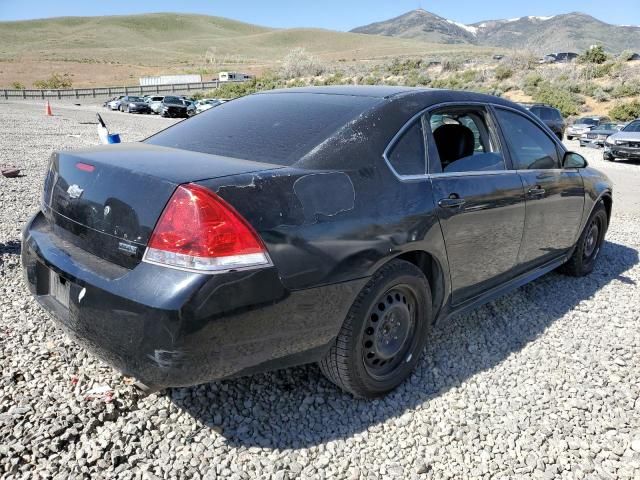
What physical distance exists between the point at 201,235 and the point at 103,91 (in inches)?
2369

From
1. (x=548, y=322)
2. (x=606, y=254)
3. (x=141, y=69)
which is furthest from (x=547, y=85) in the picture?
(x=141, y=69)

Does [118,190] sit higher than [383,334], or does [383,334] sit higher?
[118,190]

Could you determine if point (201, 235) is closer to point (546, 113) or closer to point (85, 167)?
point (85, 167)

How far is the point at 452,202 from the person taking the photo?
3068mm

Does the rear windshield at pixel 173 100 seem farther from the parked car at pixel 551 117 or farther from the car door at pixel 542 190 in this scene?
the car door at pixel 542 190

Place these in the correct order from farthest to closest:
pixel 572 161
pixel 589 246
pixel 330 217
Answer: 1. pixel 589 246
2. pixel 572 161
3. pixel 330 217

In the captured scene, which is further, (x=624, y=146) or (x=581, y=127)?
(x=581, y=127)

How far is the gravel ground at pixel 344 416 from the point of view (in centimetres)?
243

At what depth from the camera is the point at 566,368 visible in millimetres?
3395

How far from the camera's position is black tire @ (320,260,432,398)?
266cm

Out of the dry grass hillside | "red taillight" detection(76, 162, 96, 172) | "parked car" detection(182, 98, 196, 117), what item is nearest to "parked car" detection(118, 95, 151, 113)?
"parked car" detection(182, 98, 196, 117)

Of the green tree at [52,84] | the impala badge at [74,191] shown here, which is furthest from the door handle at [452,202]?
the green tree at [52,84]

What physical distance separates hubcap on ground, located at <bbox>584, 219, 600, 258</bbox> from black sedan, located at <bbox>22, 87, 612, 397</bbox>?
5.26 ft

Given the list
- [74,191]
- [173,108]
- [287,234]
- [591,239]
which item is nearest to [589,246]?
[591,239]
